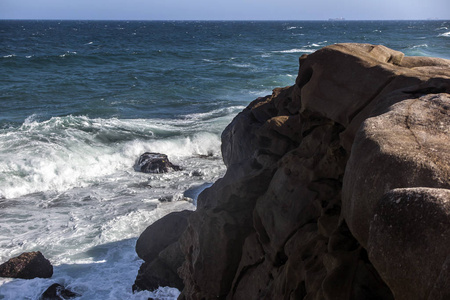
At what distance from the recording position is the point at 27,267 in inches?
372

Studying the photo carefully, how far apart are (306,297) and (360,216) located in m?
1.41

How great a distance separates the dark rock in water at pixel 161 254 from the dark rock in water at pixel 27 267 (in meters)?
1.79

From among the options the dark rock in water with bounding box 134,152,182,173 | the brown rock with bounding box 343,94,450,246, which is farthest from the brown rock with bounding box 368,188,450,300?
the dark rock in water with bounding box 134,152,182,173

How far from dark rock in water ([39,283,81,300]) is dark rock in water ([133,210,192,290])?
1.17 metres

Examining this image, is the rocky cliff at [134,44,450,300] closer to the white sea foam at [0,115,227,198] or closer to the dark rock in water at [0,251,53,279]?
the dark rock in water at [0,251,53,279]

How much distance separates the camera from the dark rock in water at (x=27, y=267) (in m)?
9.41

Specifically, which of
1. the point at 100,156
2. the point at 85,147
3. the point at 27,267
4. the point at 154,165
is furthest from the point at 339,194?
the point at 85,147

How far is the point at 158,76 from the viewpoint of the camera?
113 feet

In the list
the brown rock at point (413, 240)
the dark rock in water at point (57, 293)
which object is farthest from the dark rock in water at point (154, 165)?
the brown rock at point (413, 240)

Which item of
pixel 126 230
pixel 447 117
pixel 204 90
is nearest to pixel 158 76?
pixel 204 90

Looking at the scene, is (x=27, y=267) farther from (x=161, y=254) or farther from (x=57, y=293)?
(x=161, y=254)

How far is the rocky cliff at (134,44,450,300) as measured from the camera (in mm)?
3314

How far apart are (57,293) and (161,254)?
1.97 metres

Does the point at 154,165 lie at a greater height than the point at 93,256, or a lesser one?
greater
